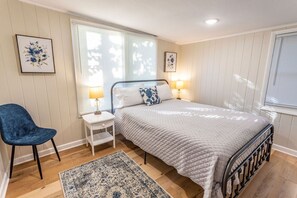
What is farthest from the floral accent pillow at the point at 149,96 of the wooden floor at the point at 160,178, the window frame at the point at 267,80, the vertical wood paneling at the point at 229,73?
the window frame at the point at 267,80

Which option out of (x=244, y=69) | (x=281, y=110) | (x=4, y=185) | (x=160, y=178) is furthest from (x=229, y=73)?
(x=4, y=185)

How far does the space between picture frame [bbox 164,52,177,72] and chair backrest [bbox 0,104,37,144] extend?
9.92ft

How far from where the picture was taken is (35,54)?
2051 millimetres

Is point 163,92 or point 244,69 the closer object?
point 244,69

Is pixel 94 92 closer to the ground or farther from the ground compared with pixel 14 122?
farther from the ground

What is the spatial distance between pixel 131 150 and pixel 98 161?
58cm

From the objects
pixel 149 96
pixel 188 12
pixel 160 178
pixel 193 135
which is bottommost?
pixel 160 178

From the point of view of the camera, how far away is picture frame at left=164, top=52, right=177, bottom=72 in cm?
379

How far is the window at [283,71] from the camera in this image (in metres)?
2.41

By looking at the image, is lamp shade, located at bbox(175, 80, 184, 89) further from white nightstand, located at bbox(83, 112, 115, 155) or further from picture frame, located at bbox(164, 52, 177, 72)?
white nightstand, located at bbox(83, 112, 115, 155)

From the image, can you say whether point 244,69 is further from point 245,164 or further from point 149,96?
point 245,164

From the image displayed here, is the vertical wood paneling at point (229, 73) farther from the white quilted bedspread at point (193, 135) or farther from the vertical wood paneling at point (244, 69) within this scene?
the white quilted bedspread at point (193, 135)

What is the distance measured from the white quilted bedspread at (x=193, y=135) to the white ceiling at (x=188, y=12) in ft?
4.81

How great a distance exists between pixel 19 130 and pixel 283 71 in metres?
4.24
